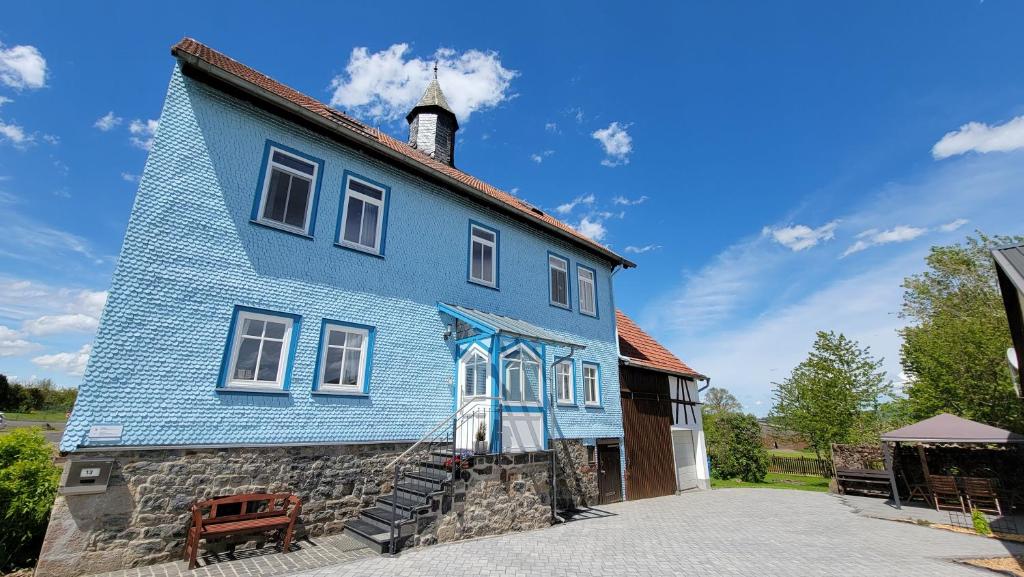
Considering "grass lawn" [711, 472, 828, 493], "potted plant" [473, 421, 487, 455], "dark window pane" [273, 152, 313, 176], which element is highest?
"dark window pane" [273, 152, 313, 176]

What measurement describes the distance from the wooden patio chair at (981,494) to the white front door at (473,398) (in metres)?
14.3

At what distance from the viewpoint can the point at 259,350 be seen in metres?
7.29

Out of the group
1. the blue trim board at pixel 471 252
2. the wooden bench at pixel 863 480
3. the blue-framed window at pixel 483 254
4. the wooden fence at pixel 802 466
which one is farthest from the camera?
the wooden fence at pixel 802 466

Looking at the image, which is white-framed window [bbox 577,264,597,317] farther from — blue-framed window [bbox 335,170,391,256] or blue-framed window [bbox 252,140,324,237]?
blue-framed window [bbox 252,140,324,237]

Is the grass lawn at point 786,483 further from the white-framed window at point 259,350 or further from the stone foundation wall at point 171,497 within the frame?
the white-framed window at point 259,350

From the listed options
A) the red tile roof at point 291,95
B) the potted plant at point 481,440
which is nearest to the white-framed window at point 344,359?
the potted plant at point 481,440

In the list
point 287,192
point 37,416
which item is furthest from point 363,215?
point 37,416

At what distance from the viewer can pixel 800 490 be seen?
17.8m

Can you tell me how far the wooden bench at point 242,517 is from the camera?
5.79 m

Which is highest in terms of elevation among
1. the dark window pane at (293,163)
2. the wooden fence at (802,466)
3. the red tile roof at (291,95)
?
the red tile roof at (291,95)

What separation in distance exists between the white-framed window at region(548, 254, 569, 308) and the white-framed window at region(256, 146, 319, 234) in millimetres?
7287

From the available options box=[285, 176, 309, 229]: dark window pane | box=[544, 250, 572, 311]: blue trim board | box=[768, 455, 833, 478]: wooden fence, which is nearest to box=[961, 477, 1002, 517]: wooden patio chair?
box=[768, 455, 833, 478]: wooden fence

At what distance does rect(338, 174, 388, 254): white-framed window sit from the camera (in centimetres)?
880

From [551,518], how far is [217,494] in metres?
6.46
